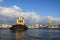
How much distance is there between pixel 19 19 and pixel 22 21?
7194mm

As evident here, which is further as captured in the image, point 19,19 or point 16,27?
point 19,19

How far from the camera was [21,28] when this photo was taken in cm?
16088

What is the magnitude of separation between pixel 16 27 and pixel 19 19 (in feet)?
108

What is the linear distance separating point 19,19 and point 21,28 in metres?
34.3

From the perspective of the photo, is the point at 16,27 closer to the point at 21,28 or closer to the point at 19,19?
the point at 21,28

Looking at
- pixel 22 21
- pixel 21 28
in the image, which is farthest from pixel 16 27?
pixel 22 21

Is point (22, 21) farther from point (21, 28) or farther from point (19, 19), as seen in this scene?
point (21, 28)

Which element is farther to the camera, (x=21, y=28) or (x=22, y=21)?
(x=22, y=21)

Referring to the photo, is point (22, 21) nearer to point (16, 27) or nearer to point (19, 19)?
point (19, 19)

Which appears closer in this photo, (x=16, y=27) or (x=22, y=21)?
(x=16, y=27)

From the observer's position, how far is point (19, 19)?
193750mm

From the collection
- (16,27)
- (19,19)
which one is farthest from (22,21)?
(16,27)

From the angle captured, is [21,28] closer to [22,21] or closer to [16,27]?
[16,27]

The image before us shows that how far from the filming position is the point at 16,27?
16200 cm
